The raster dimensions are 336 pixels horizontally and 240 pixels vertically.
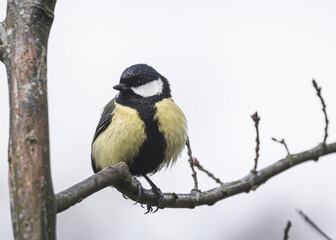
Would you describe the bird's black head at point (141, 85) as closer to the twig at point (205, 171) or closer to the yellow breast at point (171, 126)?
the yellow breast at point (171, 126)

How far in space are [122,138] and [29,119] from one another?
199 centimetres

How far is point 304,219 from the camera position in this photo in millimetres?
1835

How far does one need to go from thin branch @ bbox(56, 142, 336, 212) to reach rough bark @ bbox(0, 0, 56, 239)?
0.19m

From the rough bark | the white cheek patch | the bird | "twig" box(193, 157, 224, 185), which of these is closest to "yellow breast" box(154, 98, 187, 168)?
the bird

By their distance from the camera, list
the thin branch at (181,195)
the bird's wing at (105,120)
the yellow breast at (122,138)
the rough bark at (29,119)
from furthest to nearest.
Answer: the bird's wing at (105,120) → the yellow breast at (122,138) → the thin branch at (181,195) → the rough bark at (29,119)

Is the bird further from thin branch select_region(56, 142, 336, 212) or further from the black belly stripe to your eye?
thin branch select_region(56, 142, 336, 212)

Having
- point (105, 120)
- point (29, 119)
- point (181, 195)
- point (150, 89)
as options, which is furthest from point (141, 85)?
point (29, 119)

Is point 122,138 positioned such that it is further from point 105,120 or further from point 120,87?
point 120,87

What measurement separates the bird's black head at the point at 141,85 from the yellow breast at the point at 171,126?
0.40 ft

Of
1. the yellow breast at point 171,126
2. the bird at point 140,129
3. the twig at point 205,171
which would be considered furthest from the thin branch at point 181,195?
the yellow breast at point 171,126

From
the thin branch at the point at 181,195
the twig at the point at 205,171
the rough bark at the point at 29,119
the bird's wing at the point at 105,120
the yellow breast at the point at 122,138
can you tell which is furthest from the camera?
the bird's wing at the point at 105,120

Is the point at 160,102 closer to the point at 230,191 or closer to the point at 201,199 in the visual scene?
the point at 201,199

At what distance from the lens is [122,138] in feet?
11.1

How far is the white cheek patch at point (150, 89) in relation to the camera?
368 centimetres
